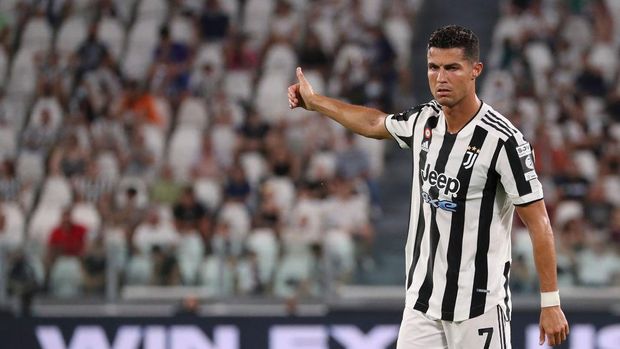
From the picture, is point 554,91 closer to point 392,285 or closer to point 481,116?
point 392,285

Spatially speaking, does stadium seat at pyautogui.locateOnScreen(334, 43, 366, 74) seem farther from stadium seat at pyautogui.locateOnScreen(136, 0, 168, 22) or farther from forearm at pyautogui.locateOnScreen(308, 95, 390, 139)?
forearm at pyautogui.locateOnScreen(308, 95, 390, 139)

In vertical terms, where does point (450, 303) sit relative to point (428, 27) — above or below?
below

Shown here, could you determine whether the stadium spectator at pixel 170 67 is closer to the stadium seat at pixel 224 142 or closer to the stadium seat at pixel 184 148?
the stadium seat at pixel 184 148

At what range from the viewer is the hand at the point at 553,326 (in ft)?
16.3

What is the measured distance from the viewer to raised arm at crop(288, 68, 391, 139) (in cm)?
563

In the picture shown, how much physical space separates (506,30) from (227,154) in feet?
14.4

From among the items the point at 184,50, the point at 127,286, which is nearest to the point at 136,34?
the point at 184,50

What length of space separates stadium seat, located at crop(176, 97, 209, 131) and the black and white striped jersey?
8.71 m

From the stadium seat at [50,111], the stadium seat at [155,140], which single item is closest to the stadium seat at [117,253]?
the stadium seat at [155,140]

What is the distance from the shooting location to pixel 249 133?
43.3 feet

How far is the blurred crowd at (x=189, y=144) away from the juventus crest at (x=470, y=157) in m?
4.91

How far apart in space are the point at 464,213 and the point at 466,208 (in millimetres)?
25

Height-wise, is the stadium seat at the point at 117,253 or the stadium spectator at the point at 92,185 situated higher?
the stadium spectator at the point at 92,185

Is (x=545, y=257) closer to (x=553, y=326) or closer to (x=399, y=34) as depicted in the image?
(x=553, y=326)
